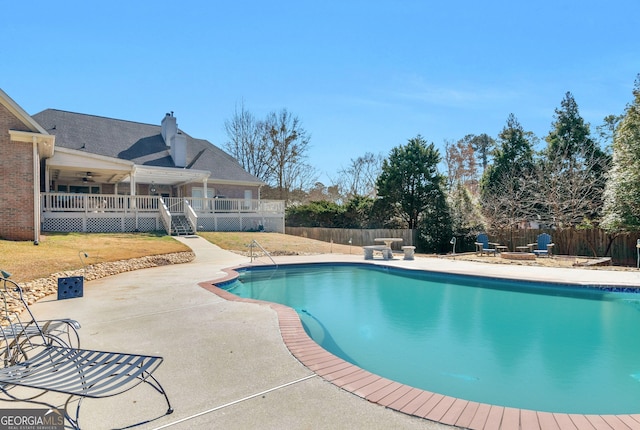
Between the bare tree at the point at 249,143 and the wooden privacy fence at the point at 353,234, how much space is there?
47.8ft

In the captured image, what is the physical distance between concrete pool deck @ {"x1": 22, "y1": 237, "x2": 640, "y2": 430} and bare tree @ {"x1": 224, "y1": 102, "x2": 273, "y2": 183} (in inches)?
1330

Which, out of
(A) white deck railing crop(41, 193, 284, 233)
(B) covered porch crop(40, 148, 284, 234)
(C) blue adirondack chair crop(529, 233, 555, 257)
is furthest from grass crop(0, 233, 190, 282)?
(C) blue adirondack chair crop(529, 233, 555, 257)

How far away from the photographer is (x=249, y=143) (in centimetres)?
4075

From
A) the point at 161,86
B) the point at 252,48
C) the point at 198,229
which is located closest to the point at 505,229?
the point at 252,48

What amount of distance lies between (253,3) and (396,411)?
1310 cm

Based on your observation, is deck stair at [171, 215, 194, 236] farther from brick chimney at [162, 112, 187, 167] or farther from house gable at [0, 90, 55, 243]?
house gable at [0, 90, 55, 243]

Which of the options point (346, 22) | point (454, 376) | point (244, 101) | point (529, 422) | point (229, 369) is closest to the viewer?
point (529, 422)

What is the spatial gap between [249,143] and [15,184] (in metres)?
28.2

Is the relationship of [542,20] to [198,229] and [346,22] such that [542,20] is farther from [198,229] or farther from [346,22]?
[198,229]

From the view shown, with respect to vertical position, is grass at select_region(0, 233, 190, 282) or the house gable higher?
the house gable

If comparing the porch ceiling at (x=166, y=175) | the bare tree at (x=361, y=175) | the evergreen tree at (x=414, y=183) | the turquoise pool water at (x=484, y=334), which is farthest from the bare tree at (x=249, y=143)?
the turquoise pool water at (x=484, y=334)

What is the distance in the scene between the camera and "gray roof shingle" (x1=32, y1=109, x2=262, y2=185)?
23.3 m

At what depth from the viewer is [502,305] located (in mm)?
9312

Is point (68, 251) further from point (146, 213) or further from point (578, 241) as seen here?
point (578, 241)
